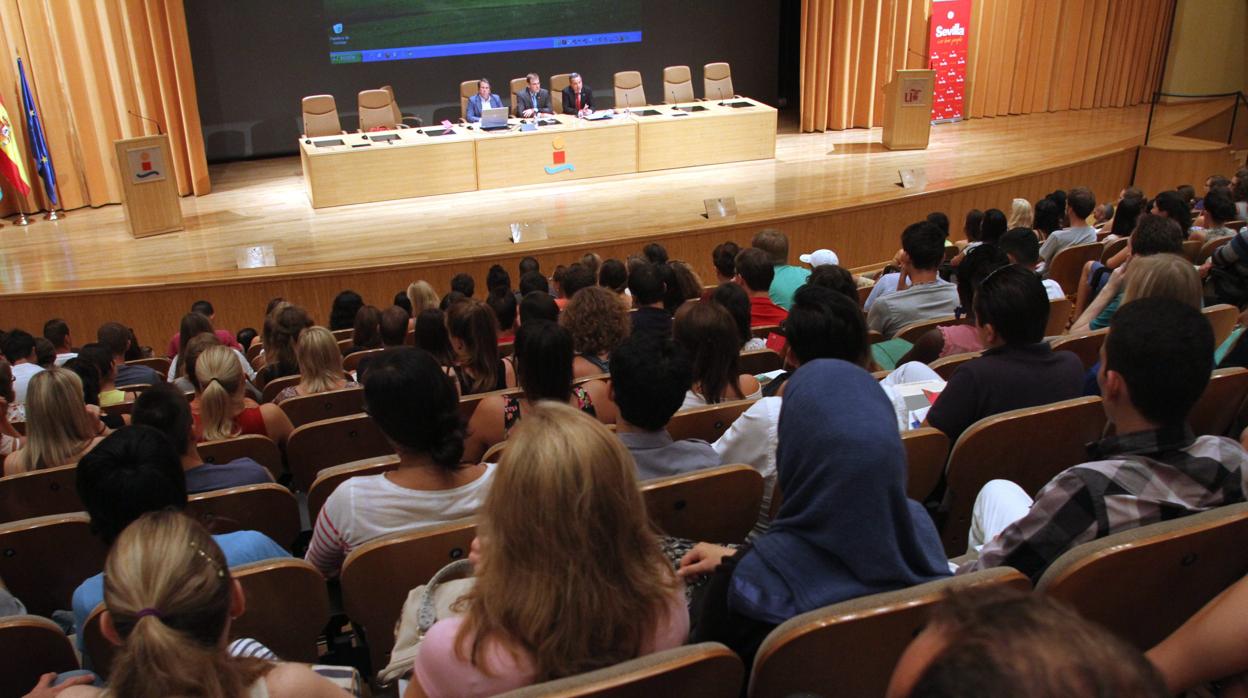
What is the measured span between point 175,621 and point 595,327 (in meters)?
2.23

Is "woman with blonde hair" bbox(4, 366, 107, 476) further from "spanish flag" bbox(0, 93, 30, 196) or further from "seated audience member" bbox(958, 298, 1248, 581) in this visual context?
"spanish flag" bbox(0, 93, 30, 196)

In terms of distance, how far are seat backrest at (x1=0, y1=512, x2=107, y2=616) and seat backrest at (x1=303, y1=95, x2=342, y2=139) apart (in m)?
7.88

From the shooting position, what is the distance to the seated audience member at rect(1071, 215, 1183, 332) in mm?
3658

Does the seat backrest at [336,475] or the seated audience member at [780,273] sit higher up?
the seat backrest at [336,475]

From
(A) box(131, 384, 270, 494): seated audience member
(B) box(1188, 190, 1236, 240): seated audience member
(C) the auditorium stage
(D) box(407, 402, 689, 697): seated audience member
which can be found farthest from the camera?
(C) the auditorium stage

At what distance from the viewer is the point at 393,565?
195 centimetres

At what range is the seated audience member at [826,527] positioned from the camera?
1.49m

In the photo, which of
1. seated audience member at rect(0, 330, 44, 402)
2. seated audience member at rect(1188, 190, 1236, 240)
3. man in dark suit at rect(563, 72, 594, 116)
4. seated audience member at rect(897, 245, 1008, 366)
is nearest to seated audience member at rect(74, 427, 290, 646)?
seated audience member at rect(897, 245, 1008, 366)

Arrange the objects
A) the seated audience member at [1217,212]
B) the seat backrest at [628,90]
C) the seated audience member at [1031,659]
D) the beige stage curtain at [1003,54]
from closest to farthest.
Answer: the seated audience member at [1031,659]
the seated audience member at [1217,212]
the seat backrest at [628,90]
the beige stage curtain at [1003,54]

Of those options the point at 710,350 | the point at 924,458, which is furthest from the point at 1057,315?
the point at 924,458

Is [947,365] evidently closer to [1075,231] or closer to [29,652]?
[29,652]

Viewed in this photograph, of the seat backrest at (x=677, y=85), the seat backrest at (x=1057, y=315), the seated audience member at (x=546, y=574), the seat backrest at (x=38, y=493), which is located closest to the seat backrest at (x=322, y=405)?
the seat backrest at (x=38, y=493)

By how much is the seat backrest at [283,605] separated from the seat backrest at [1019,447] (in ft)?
5.00

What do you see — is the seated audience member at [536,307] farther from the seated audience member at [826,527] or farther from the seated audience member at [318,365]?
the seated audience member at [826,527]
